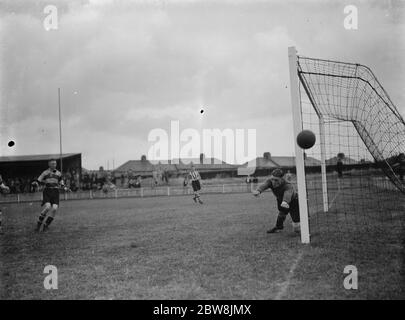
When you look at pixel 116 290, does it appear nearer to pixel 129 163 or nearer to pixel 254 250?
pixel 254 250

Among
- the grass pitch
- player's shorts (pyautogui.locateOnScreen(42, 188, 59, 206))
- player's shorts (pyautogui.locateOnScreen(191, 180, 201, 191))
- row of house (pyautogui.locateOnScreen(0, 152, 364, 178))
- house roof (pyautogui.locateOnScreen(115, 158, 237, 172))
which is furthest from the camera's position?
house roof (pyautogui.locateOnScreen(115, 158, 237, 172))

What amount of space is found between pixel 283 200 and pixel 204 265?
2941 millimetres

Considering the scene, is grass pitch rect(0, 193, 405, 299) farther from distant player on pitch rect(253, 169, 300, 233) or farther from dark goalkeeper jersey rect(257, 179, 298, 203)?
dark goalkeeper jersey rect(257, 179, 298, 203)

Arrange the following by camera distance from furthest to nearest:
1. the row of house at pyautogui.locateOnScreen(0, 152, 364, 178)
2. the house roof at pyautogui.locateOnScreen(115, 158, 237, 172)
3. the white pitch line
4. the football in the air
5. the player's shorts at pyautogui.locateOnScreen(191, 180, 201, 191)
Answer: the house roof at pyautogui.locateOnScreen(115, 158, 237, 172), the row of house at pyautogui.locateOnScreen(0, 152, 364, 178), the player's shorts at pyautogui.locateOnScreen(191, 180, 201, 191), the football in the air, the white pitch line

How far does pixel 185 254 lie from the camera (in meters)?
5.71

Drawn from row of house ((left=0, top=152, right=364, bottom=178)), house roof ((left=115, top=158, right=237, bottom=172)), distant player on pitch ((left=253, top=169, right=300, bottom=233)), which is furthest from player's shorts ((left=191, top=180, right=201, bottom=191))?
house roof ((left=115, top=158, right=237, bottom=172))

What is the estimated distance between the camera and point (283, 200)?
23.9 feet

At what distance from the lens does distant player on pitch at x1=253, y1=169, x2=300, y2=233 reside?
7242 millimetres

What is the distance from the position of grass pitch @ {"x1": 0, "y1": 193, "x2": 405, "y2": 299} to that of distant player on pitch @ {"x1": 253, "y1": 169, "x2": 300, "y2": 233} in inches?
11.4

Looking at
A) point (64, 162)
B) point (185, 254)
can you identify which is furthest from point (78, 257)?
point (64, 162)

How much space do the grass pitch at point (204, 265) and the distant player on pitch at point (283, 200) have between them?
289 mm

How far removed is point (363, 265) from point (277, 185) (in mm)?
3084

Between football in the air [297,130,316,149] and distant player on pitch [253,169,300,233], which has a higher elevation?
football in the air [297,130,316,149]

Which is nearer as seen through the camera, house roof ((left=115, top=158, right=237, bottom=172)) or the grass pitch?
the grass pitch
